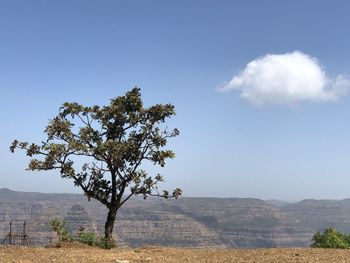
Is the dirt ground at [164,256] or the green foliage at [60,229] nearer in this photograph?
the dirt ground at [164,256]

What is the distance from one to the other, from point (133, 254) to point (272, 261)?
751cm

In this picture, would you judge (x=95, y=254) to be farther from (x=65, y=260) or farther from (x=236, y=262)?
(x=236, y=262)

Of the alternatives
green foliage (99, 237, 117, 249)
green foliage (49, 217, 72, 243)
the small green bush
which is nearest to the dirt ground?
green foliage (49, 217, 72, 243)

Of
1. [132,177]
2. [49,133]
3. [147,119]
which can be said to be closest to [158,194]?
[132,177]

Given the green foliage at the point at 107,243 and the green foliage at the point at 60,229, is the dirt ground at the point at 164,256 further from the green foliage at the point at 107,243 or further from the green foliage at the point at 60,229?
the green foliage at the point at 107,243

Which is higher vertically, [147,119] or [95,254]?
[147,119]

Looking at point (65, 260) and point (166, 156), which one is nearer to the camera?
point (65, 260)

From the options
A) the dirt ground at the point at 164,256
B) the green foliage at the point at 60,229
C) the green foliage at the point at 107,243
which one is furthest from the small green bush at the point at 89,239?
the dirt ground at the point at 164,256

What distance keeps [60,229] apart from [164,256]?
9135 millimetres

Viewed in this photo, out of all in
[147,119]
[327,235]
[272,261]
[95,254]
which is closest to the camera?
[272,261]

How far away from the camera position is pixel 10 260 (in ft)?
70.9

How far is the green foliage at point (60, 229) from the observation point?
96.6 ft

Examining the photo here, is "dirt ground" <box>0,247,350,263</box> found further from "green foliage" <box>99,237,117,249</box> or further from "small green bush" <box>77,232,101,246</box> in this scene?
"small green bush" <box>77,232,101,246</box>

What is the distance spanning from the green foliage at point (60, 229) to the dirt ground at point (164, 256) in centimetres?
287
